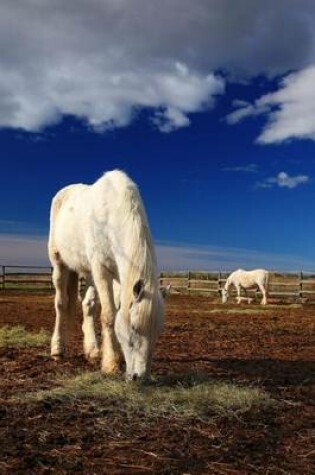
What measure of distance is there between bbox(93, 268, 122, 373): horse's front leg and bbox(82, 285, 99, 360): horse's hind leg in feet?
3.74

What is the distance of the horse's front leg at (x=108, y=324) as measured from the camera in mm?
6688

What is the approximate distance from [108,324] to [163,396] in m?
1.75

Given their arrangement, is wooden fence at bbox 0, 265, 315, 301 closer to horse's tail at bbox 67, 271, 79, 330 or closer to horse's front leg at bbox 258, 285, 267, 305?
horse's front leg at bbox 258, 285, 267, 305

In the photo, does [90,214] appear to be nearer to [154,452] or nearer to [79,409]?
[79,409]

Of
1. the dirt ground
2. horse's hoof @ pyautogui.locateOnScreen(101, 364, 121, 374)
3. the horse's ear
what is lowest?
the dirt ground

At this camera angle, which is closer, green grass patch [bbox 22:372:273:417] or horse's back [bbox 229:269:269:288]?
green grass patch [bbox 22:372:273:417]

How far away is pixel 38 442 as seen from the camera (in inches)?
163

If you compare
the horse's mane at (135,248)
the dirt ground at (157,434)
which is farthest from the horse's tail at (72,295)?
the horse's mane at (135,248)

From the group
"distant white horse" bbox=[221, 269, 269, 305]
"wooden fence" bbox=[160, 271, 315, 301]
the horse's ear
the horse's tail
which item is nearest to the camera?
the horse's ear

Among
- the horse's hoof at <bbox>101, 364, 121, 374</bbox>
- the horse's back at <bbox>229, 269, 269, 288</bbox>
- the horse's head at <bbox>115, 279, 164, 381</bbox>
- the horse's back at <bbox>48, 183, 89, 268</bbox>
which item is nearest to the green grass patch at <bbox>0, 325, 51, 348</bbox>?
the horse's back at <bbox>48, 183, 89, 268</bbox>

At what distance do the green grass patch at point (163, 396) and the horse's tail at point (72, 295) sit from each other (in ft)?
9.05

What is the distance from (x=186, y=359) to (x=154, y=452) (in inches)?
171

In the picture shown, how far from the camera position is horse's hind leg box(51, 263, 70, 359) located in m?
8.31

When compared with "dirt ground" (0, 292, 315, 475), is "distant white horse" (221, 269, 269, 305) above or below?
above
